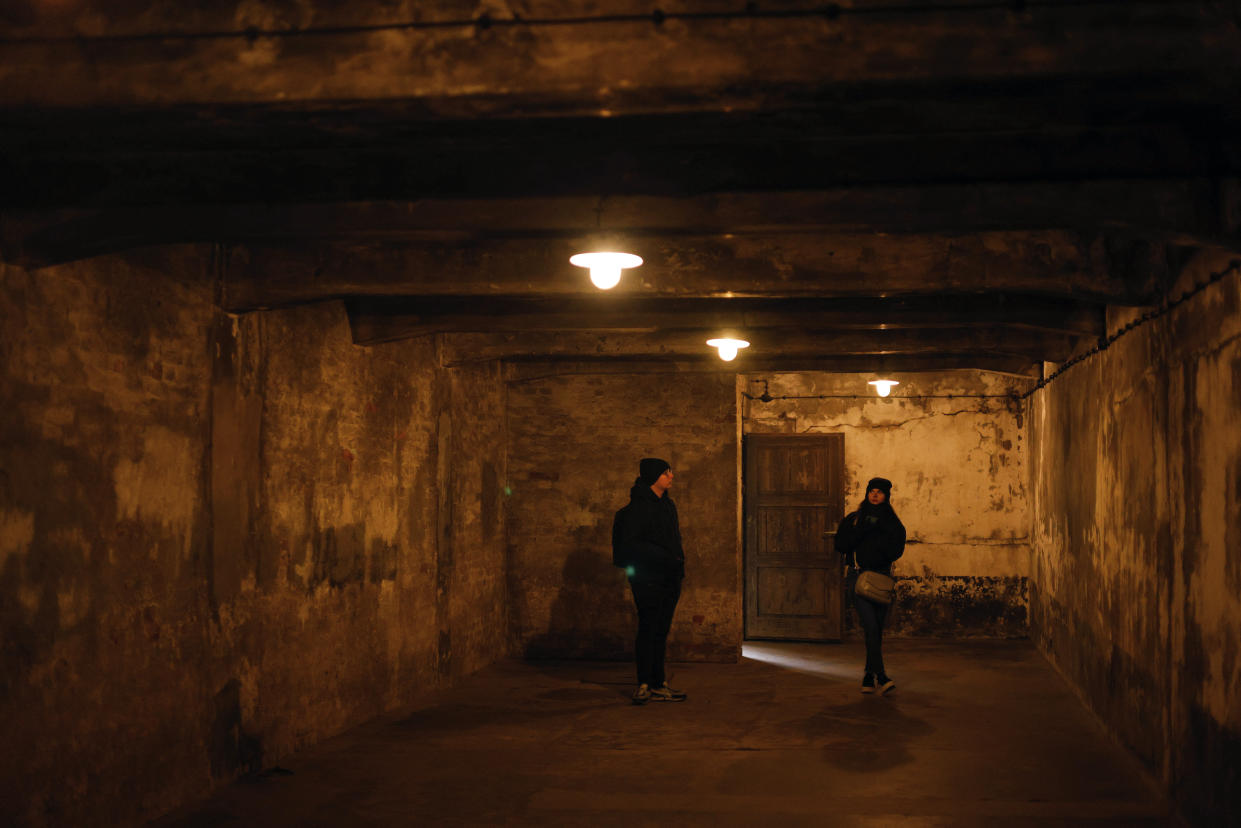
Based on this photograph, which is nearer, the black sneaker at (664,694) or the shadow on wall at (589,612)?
the black sneaker at (664,694)

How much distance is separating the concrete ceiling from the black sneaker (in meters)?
3.40

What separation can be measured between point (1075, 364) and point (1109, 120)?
210 inches

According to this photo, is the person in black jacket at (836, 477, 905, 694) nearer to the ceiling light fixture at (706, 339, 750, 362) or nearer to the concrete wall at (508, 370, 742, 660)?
the ceiling light fixture at (706, 339, 750, 362)

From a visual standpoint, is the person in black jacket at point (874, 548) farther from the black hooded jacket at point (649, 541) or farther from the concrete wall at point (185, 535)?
the concrete wall at point (185, 535)

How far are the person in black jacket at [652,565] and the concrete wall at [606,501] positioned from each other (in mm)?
1939

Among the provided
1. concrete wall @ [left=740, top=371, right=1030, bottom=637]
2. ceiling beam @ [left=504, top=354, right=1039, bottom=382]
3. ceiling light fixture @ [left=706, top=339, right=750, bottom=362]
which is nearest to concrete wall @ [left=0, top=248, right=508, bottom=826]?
ceiling beam @ [left=504, top=354, right=1039, bottom=382]

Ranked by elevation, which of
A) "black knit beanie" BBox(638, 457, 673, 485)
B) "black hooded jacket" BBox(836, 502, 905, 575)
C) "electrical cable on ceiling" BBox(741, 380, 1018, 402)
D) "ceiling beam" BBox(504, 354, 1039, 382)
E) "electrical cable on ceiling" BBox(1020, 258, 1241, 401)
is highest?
"ceiling beam" BBox(504, 354, 1039, 382)

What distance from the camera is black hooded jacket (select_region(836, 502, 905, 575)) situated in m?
8.48

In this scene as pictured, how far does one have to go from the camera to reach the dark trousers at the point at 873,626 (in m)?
8.49

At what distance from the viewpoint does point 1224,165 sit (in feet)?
13.1

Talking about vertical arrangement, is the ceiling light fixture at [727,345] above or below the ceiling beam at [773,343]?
below

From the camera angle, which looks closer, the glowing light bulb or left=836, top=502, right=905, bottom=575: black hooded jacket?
left=836, top=502, right=905, bottom=575: black hooded jacket

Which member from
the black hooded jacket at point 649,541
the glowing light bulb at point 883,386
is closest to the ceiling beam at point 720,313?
the black hooded jacket at point 649,541

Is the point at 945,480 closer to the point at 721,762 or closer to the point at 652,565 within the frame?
the point at 652,565
